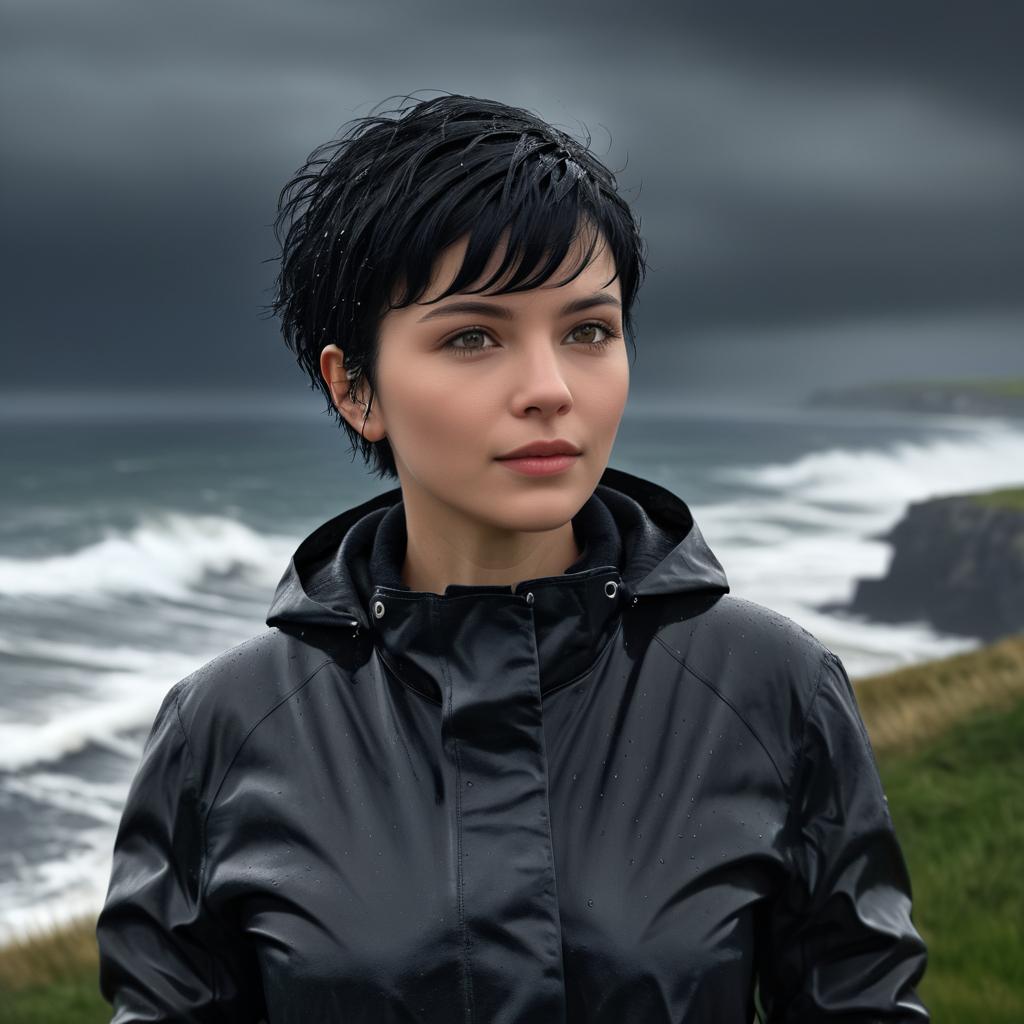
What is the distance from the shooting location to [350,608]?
2.65 m

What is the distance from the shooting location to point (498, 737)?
2.41m

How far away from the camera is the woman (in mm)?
2340

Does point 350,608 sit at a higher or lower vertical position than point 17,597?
higher

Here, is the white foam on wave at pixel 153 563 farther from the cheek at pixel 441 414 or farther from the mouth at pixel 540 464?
the mouth at pixel 540 464

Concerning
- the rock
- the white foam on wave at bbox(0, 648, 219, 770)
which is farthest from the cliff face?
the white foam on wave at bbox(0, 648, 219, 770)

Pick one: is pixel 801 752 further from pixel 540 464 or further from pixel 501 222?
pixel 501 222

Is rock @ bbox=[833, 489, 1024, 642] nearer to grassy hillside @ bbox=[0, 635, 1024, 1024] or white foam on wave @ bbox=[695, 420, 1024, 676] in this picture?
white foam on wave @ bbox=[695, 420, 1024, 676]

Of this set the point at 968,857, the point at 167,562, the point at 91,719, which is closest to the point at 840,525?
the point at 167,562

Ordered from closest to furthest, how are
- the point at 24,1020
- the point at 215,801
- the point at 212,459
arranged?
1. the point at 215,801
2. the point at 24,1020
3. the point at 212,459

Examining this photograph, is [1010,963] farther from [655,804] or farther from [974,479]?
[974,479]

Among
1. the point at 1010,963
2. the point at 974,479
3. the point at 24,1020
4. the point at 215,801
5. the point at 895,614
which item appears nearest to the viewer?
the point at 215,801

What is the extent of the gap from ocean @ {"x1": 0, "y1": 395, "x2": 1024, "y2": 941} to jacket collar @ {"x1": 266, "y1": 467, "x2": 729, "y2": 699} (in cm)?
25

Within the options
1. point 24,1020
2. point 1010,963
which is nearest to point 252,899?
point 1010,963

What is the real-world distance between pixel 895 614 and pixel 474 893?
73.9m
